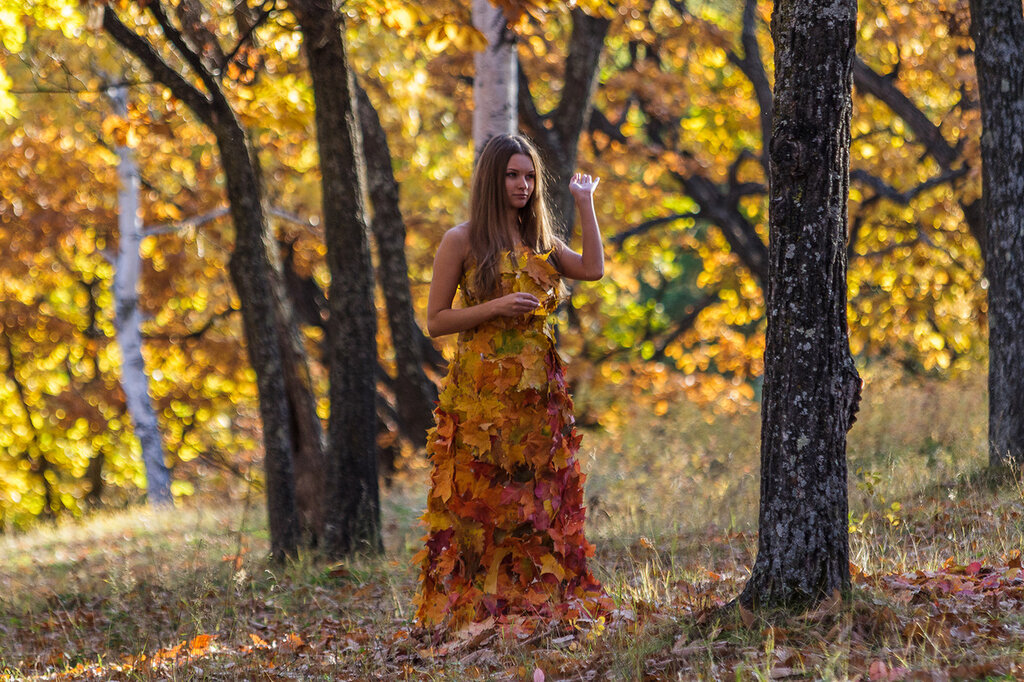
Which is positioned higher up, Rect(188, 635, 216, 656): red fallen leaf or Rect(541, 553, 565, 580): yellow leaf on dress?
Rect(541, 553, 565, 580): yellow leaf on dress

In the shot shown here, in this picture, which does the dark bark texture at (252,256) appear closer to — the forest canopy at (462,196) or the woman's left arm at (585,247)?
the forest canopy at (462,196)

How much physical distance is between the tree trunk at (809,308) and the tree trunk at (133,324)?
11.9 meters

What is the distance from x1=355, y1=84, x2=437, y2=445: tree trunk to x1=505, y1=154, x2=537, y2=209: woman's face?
6.33 metres

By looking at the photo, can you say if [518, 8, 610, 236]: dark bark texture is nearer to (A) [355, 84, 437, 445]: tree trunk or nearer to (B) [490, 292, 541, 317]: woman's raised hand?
(A) [355, 84, 437, 445]: tree trunk

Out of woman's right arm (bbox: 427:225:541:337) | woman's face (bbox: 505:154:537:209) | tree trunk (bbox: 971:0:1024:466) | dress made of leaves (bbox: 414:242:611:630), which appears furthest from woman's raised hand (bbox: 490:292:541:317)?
tree trunk (bbox: 971:0:1024:466)

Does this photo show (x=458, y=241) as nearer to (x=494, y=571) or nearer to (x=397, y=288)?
(x=494, y=571)

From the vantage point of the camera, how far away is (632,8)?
41.4ft

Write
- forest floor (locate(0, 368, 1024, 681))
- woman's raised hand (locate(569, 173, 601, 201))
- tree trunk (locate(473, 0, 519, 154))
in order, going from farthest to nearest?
tree trunk (locate(473, 0, 519, 154))
woman's raised hand (locate(569, 173, 601, 201))
forest floor (locate(0, 368, 1024, 681))

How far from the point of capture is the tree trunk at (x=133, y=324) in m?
14.1

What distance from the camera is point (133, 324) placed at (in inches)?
563

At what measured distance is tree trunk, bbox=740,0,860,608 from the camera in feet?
12.3

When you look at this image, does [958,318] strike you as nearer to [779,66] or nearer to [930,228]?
[930,228]

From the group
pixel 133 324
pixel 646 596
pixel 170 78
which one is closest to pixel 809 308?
pixel 646 596

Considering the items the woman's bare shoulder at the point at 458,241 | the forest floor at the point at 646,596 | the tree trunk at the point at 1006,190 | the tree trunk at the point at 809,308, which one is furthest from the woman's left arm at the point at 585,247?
the tree trunk at the point at 1006,190
